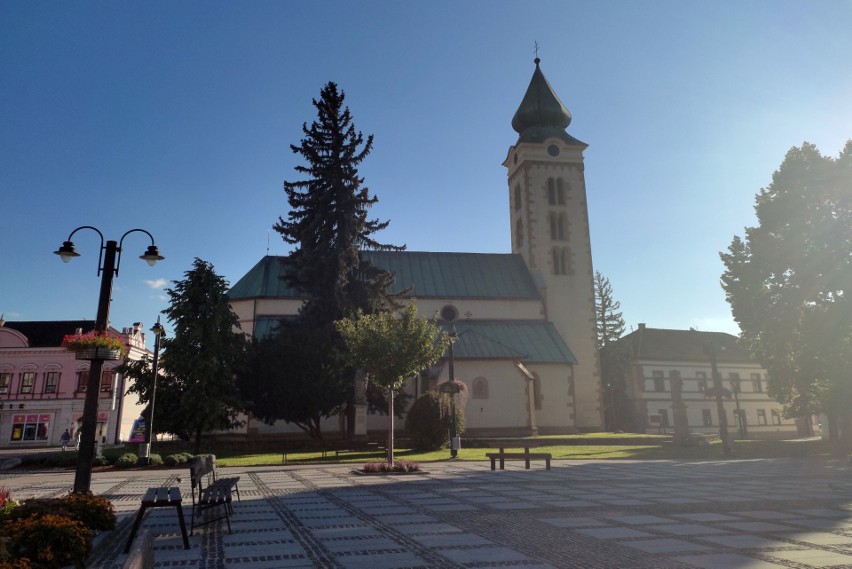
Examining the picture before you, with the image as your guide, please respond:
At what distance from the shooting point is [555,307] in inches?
1778

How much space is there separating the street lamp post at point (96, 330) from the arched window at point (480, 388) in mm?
27097

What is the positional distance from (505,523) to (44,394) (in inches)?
2082

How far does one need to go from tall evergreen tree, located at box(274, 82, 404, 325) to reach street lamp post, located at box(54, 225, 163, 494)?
20.0m

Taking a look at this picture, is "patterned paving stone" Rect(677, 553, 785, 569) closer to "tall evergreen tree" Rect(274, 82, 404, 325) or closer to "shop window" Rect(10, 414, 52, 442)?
"tall evergreen tree" Rect(274, 82, 404, 325)

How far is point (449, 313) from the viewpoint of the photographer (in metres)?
44.0

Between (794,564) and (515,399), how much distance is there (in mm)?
30169

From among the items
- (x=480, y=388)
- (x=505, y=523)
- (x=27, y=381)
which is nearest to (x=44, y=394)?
(x=27, y=381)

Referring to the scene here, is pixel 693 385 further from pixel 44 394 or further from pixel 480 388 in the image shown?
pixel 44 394

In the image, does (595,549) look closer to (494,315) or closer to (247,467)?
(247,467)

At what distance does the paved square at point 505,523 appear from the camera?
736 centimetres

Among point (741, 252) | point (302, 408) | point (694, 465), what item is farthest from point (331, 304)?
point (741, 252)

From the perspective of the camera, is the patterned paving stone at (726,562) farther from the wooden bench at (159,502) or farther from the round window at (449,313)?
the round window at (449,313)

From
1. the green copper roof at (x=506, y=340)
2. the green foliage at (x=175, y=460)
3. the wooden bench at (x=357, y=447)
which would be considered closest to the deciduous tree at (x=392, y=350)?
the wooden bench at (x=357, y=447)

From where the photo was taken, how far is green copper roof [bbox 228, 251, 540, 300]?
4262cm
